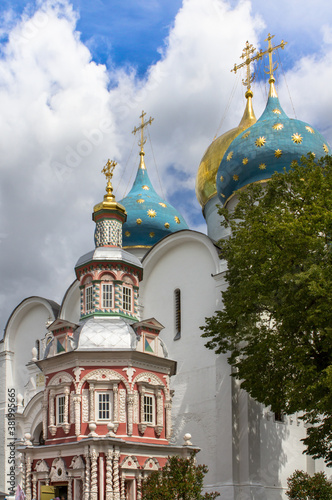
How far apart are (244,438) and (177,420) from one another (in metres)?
2.37

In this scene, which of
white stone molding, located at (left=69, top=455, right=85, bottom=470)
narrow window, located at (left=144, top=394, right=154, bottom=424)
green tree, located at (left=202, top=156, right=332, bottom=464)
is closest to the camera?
green tree, located at (left=202, top=156, right=332, bottom=464)

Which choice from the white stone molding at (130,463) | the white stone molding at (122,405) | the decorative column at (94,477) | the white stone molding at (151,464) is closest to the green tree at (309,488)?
the white stone molding at (151,464)

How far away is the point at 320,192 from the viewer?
12.7 meters

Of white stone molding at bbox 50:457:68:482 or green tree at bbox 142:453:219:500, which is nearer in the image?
green tree at bbox 142:453:219:500

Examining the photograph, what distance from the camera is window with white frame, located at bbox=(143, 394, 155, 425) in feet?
44.7

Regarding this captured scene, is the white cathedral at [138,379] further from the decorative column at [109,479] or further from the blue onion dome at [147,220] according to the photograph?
the blue onion dome at [147,220]

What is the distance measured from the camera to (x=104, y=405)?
43.7 feet

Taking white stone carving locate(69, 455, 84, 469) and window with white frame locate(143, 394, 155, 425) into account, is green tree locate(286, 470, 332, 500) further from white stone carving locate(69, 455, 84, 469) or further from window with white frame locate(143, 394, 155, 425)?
white stone carving locate(69, 455, 84, 469)

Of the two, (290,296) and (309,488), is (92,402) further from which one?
(309,488)

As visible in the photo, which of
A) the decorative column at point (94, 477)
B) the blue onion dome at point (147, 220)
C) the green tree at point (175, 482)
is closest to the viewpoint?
the green tree at point (175, 482)

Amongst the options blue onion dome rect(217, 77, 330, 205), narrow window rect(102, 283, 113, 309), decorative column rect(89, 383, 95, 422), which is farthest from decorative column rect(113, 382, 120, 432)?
blue onion dome rect(217, 77, 330, 205)

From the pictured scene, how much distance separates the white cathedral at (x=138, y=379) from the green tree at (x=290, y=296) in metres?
2.17

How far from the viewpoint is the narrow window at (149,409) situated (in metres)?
13.6

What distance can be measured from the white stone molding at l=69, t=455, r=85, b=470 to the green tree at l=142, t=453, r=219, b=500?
1.28m
